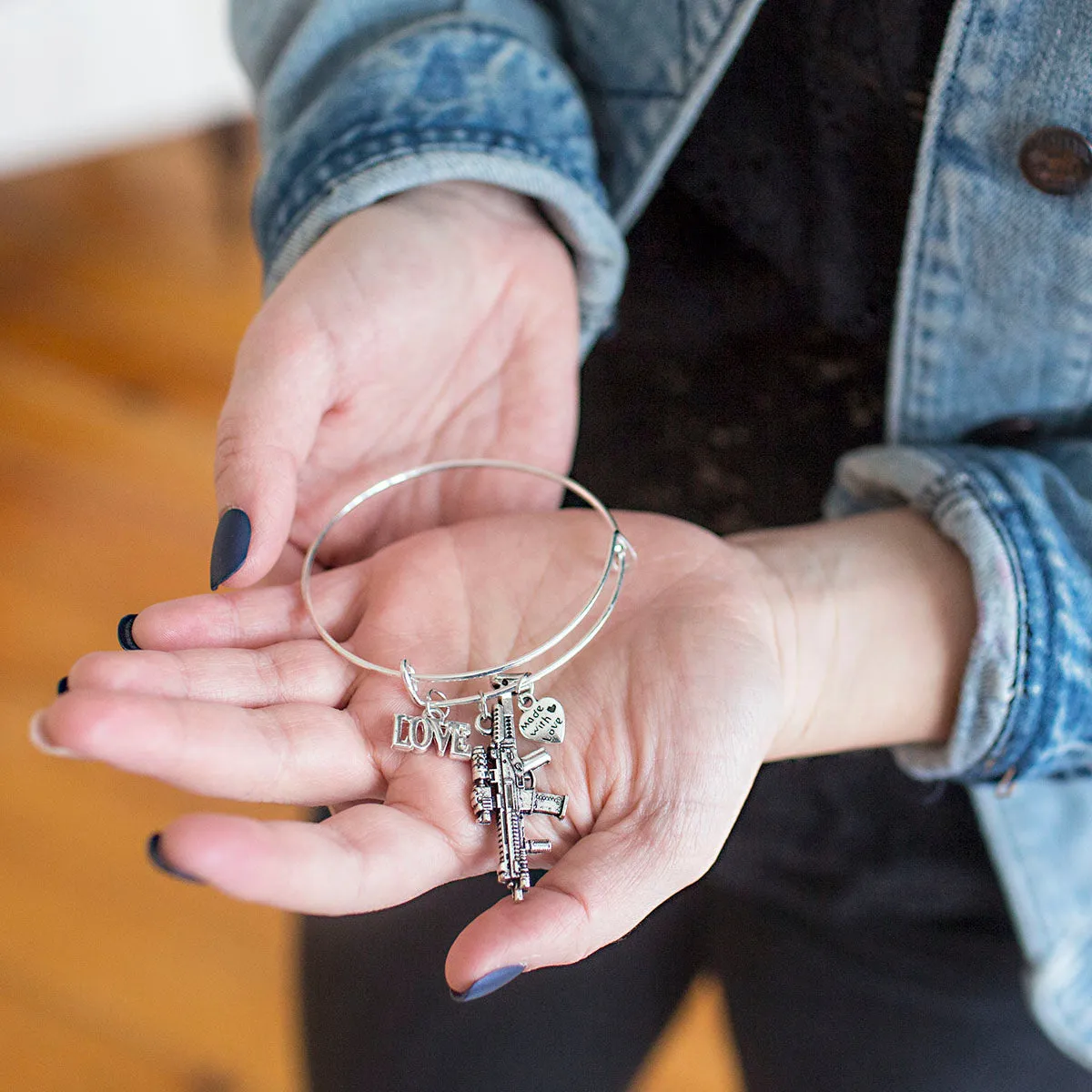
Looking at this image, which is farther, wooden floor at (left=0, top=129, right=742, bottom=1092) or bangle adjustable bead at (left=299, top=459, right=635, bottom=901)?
wooden floor at (left=0, top=129, right=742, bottom=1092)

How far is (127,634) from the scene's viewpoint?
0.53 meters

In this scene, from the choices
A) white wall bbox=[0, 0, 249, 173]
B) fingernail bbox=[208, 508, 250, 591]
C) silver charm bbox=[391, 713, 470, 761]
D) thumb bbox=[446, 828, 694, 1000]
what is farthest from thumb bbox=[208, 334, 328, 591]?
white wall bbox=[0, 0, 249, 173]

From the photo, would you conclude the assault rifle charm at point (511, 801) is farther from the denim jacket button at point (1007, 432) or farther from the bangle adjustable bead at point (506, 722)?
the denim jacket button at point (1007, 432)

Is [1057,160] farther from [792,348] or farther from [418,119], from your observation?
[418,119]

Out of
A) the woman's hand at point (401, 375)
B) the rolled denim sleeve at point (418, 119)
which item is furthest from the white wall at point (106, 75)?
the woman's hand at point (401, 375)

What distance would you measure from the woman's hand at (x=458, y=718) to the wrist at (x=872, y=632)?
0.08 ft

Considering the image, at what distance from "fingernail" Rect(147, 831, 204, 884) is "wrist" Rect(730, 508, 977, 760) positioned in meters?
0.34

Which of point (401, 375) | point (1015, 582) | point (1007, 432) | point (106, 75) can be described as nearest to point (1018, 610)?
point (1015, 582)

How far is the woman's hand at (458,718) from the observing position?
1.43 ft

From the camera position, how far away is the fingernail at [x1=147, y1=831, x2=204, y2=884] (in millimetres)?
396

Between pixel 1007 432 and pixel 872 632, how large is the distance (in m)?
0.18

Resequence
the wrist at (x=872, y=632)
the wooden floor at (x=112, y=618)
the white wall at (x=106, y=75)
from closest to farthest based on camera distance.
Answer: the wrist at (x=872, y=632), the wooden floor at (x=112, y=618), the white wall at (x=106, y=75)

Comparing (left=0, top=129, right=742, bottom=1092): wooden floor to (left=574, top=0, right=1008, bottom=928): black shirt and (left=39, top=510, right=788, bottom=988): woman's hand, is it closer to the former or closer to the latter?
(left=39, top=510, right=788, bottom=988): woman's hand

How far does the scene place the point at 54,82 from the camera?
1.64 m
